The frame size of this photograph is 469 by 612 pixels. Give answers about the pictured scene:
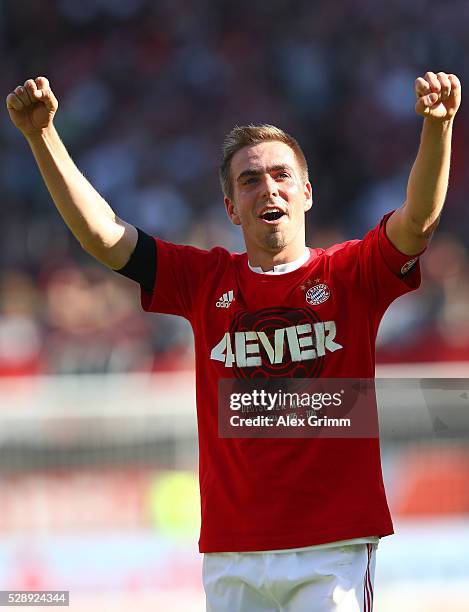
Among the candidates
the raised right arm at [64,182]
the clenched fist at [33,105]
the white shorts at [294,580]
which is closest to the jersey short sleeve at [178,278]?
the raised right arm at [64,182]

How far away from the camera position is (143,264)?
3.79 metres

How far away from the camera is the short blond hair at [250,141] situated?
12.6 ft

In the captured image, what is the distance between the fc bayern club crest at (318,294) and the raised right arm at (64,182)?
2.05 ft

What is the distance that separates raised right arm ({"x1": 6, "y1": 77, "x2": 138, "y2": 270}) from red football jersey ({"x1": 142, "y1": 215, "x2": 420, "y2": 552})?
351 mm

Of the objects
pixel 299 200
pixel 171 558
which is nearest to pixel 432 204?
pixel 299 200

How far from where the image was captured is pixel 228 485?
11.5ft

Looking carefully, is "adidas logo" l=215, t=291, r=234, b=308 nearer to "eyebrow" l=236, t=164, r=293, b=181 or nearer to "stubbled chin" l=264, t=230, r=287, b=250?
"stubbled chin" l=264, t=230, r=287, b=250

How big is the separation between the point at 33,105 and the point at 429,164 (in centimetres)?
130

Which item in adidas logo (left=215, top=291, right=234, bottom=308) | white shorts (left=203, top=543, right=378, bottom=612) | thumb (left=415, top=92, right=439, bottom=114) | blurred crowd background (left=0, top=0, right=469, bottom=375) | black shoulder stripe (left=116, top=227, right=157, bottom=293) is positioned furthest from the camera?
blurred crowd background (left=0, top=0, right=469, bottom=375)

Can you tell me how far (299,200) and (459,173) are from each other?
343 inches

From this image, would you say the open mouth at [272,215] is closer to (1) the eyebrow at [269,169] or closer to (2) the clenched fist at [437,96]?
(1) the eyebrow at [269,169]

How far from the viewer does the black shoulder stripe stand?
12.4 feet

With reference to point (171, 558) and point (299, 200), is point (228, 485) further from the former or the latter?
point (171, 558)

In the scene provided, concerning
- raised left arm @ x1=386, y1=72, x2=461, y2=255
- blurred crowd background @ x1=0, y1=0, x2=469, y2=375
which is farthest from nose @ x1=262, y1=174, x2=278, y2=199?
blurred crowd background @ x1=0, y1=0, x2=469, y2=375
